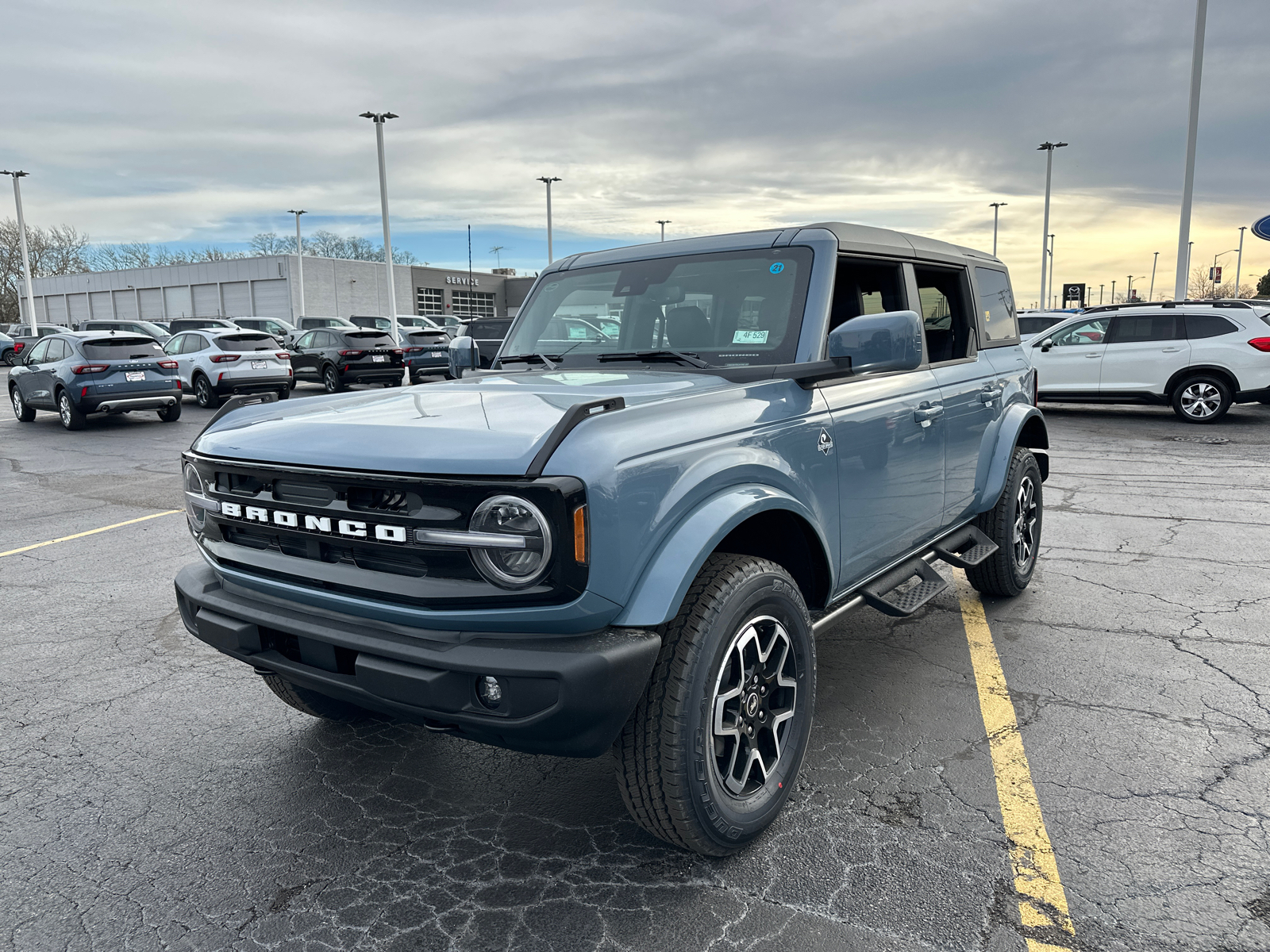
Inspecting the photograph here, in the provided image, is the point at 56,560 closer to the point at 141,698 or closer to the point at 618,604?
the point at 141,698

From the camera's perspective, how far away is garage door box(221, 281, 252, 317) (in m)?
67.1

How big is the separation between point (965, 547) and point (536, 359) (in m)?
2.51

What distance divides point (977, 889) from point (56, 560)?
674 centimetres

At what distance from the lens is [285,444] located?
2.69 metres

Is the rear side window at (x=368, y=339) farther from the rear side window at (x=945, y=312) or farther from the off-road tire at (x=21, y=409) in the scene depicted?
the rear side window at (x=945, y=312)

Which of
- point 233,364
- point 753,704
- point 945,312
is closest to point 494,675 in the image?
point 753,704

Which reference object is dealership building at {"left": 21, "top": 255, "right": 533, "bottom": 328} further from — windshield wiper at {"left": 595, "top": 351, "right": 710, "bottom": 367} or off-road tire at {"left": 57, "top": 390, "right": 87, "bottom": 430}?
windshield wiper at {"left": 595, "top": 351, "right": 710, "bottom": 367}

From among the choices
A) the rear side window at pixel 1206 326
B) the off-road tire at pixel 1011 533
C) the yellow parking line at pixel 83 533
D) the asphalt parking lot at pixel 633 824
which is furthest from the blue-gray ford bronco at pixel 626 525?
the rear side window at pixel 1206 326

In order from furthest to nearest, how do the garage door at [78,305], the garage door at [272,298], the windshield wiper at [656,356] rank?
the garage door at [78,305] → the garage door at [272,298] → the windshield wiper at [656,356]

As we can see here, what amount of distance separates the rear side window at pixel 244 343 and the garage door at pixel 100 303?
2679 inches

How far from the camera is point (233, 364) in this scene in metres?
19.1

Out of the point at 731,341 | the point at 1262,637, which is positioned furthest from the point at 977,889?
the point at 1262,637

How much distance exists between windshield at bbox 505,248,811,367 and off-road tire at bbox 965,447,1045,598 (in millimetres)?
2147

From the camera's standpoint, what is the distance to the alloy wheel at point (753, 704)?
2688mm
